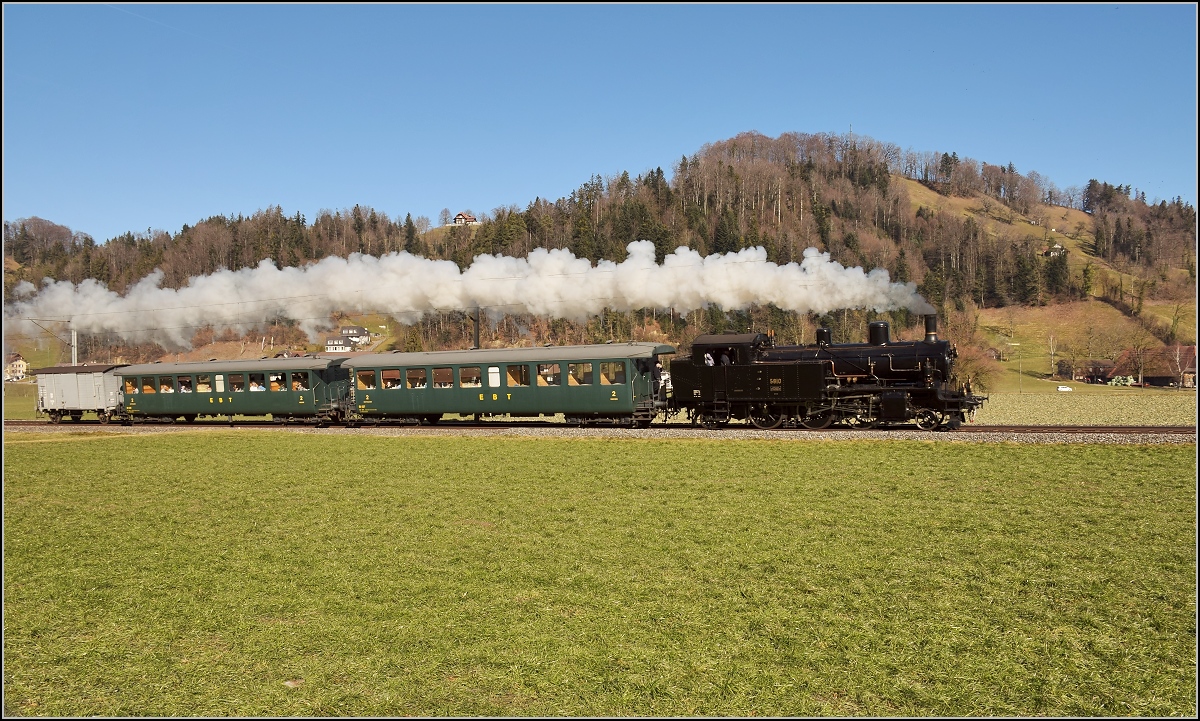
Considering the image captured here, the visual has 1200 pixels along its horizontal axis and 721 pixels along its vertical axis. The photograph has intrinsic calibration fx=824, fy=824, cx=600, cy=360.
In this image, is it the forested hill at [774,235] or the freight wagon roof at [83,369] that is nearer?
the freight wagon roof at [83,369]

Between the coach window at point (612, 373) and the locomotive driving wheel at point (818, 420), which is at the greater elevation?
the coach window at point (612, 373)

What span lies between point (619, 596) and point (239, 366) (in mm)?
35861

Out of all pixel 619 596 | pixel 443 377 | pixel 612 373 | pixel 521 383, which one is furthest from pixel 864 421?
pixel 619 596

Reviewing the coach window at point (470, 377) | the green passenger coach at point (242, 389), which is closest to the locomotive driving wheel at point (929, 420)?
the coach window at point (470, 377)

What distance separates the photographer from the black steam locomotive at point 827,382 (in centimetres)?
2745

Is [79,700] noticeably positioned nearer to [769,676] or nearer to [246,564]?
[246,564]

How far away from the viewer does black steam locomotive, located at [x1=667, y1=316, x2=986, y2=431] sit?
90.1 ft

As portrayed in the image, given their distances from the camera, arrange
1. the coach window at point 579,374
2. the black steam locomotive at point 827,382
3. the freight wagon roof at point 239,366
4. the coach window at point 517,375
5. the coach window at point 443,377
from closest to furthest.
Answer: the black steam locomotive at point 827,382 < the coach window at point 579,374 < the coach window at point 517,375 < the coach window at point 443,377 < the freight wagon roof at point 239,366

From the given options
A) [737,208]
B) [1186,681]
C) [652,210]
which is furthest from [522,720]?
[737,208]

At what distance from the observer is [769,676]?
25.5ft

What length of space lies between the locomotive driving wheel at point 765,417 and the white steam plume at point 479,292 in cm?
936

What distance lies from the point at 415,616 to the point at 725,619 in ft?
11.8

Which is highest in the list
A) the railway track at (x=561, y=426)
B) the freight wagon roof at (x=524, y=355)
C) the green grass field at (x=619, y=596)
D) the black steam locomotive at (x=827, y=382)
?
the freight wagon roof at (x=524, y=355)

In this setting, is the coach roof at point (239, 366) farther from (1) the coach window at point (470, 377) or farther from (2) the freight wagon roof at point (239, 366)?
(1) the coach window at point (470, 377)
